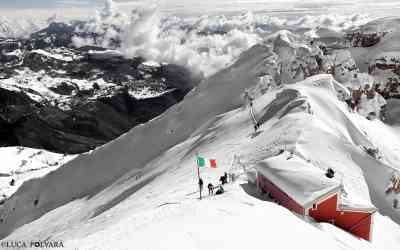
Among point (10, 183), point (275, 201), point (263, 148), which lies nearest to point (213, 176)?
point (263, 148)

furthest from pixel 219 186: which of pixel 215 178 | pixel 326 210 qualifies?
pixel 326 210

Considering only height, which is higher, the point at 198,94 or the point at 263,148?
the point at 263,148

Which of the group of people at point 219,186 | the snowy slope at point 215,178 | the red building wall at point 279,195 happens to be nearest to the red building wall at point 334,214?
the red building wall at point 279,195

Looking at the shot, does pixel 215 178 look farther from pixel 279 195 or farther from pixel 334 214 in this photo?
pixel 334 214

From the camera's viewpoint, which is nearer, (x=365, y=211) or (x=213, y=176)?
(x=365, y=211)

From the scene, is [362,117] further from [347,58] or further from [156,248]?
[156,248]

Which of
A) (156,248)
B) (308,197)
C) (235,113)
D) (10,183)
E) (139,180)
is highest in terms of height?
(156,248)
